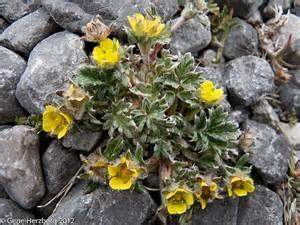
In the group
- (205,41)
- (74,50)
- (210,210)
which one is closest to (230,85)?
(205,41)

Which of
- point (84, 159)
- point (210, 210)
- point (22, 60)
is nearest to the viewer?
point (84, 159)

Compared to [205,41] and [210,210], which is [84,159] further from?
[205,41]

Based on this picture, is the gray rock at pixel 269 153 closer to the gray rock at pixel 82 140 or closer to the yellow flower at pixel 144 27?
the yellow flower at pixel 144 27

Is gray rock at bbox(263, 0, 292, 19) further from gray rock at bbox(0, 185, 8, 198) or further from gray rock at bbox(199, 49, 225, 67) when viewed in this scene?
gray rock at bbox(0, 185, 8, 198)

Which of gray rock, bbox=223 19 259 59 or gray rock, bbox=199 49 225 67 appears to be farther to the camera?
gray rock, bbox=223 19 259 59

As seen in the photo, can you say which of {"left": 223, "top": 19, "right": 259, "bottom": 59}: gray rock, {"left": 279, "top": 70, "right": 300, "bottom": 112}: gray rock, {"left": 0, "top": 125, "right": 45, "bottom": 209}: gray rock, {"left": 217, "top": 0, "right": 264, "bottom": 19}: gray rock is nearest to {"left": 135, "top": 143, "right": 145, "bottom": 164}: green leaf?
{"left": 0, "top": 125, "right": 45, "bottom": 209}: gray rock

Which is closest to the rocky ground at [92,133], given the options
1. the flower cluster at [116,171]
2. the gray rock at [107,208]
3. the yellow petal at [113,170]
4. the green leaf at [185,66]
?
the gray rock at [107,208]

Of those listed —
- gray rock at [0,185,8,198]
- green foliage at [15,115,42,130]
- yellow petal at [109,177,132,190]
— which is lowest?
gray rock at [0,185,8,198]
